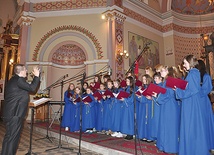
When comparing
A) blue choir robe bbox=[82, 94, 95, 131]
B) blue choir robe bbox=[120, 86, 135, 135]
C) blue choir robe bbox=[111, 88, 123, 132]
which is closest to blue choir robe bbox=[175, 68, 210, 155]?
blue choir robe bbox=[120, 86, 135, 135]

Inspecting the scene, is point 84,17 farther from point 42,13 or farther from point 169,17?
point 169,17

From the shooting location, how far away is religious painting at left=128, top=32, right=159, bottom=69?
34.4ft

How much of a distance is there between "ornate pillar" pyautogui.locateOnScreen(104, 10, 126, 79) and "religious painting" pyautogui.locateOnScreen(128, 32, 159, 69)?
0.97 metres

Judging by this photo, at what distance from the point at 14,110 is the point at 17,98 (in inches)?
8.1

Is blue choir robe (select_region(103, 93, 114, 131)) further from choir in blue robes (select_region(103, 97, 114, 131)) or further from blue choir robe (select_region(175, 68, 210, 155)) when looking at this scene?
blue choir robe (select_region(175, 68, 210, 155))

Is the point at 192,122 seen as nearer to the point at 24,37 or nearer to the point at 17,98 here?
the point at 17,98

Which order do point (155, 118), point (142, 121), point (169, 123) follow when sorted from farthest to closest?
point (142, 121)
point (155, 118)
point (169, 123)

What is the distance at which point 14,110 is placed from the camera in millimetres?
3131

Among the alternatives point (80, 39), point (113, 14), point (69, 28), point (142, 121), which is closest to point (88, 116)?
point (142, 121)

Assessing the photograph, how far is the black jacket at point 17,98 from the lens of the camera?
3137 mm

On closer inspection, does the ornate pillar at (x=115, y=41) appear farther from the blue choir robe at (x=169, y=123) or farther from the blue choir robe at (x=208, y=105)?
the blue choir robe at (x=208, y=105)

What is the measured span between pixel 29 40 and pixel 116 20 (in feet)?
15.5

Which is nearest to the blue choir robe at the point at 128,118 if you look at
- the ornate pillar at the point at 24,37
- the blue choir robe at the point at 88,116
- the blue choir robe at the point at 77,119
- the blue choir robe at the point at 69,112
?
the blue choir robe at the point at 88,116

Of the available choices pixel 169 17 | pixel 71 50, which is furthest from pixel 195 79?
pixel 169 17
